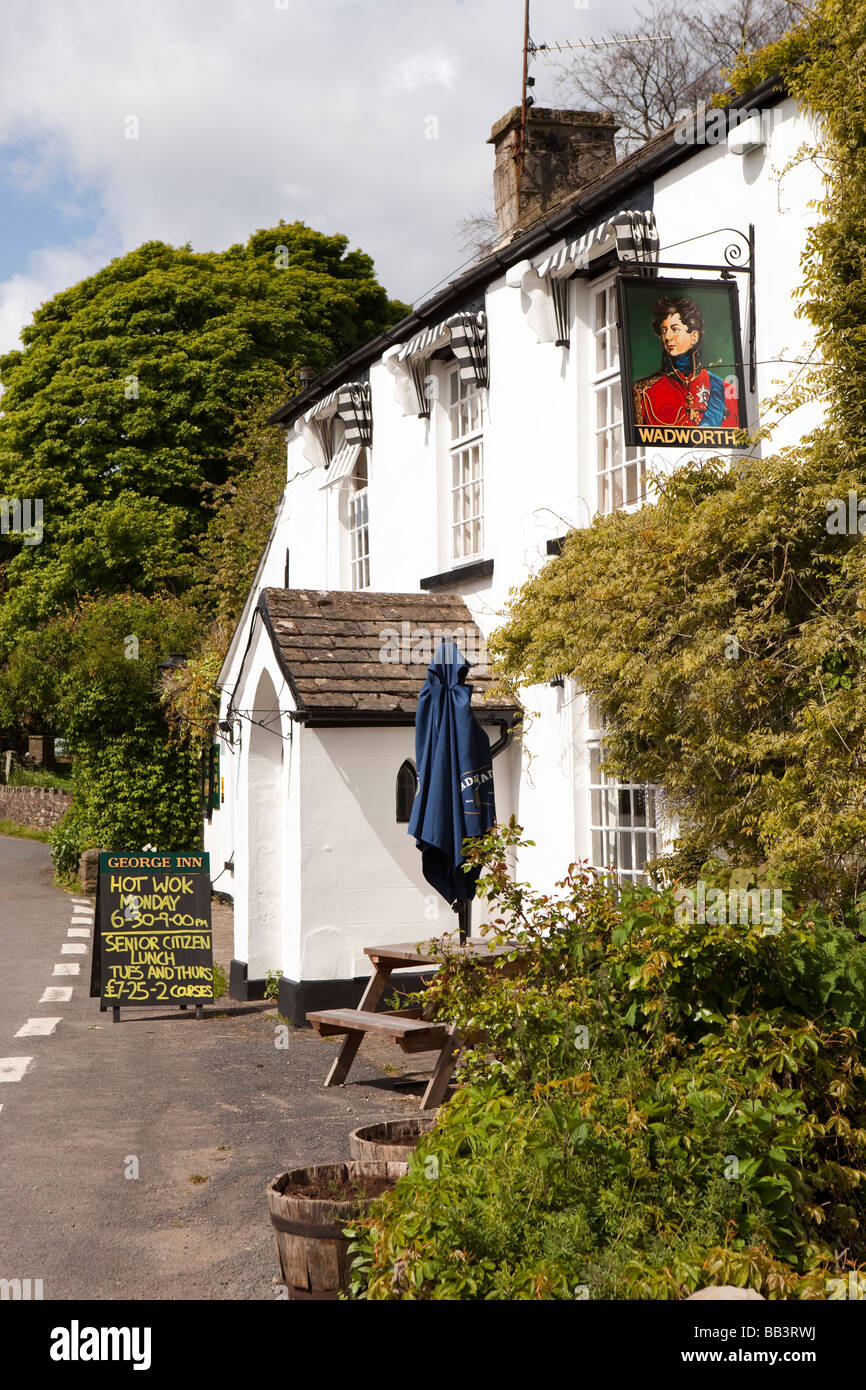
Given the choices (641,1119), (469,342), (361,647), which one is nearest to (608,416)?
(469,342)

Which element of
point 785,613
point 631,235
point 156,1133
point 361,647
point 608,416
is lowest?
point 156,1133

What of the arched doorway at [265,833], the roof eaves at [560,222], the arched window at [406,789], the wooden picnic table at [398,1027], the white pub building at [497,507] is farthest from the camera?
the arched doorway at [265,833]

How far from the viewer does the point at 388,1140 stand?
564cm

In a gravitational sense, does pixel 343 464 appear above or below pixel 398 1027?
above

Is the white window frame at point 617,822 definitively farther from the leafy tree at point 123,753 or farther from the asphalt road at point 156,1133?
the leafy tree at point 123,753

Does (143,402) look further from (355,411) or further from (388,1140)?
(388,1140)

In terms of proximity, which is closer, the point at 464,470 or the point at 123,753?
the point at 464,470

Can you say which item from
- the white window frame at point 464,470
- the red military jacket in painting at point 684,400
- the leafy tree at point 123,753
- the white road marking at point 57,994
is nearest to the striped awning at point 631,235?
the red military jacket in painting at point 684,400

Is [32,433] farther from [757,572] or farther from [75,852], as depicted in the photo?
[757,572]

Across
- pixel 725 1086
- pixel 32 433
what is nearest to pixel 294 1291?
pixel 725 1086

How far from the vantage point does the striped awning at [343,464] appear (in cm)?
1506

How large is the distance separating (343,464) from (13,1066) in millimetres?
8190

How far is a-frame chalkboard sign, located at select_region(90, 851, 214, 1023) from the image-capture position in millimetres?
11289

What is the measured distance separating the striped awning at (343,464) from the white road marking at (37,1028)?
7046mm
